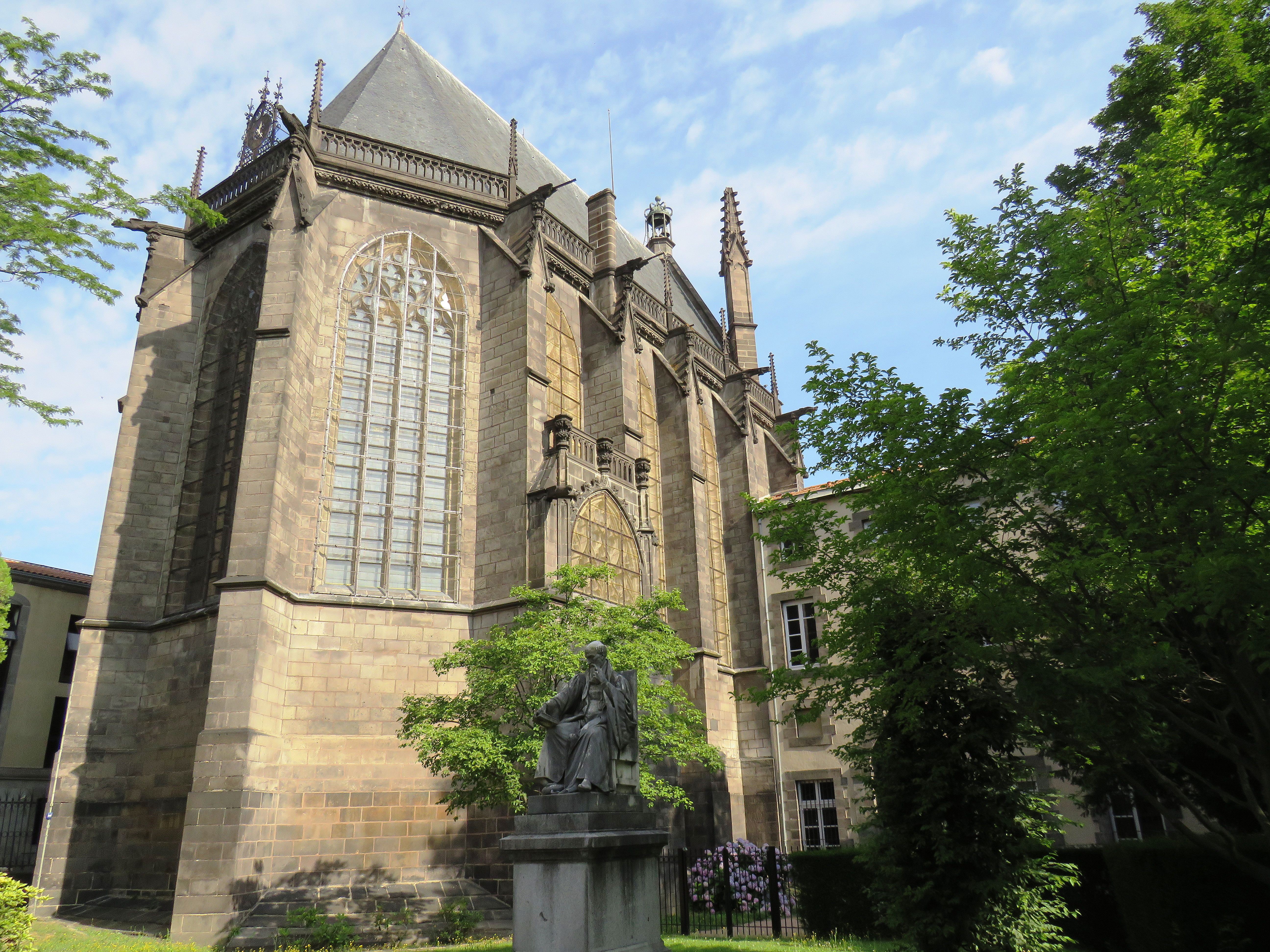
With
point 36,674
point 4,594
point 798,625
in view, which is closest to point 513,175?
point 798,625

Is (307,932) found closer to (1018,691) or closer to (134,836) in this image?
(134,836)

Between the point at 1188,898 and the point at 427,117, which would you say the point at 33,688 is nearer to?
the point at 427,117

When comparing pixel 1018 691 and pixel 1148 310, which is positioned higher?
pixel 1148 310

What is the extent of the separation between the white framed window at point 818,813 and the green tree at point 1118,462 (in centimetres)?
1260

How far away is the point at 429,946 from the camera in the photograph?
13.7 metres

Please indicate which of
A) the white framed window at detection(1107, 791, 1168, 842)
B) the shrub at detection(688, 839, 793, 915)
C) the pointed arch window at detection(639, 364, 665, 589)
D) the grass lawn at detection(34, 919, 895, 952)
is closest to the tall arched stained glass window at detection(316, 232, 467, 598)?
the grass lawn at detection(34, 919, 895, 952)

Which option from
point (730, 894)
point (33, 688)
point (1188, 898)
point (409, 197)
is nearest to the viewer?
point (1188, 898)

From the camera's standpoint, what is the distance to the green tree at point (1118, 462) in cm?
817

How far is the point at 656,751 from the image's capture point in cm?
1362

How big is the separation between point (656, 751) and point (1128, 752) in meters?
6.72

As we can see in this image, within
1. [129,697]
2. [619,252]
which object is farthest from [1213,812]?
[619,252]

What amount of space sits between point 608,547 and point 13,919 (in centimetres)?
1266

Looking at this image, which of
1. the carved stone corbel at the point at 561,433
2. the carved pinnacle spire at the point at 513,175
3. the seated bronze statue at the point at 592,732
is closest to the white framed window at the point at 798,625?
the carved stone corbel at the point at 561,433

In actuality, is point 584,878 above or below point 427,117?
below
